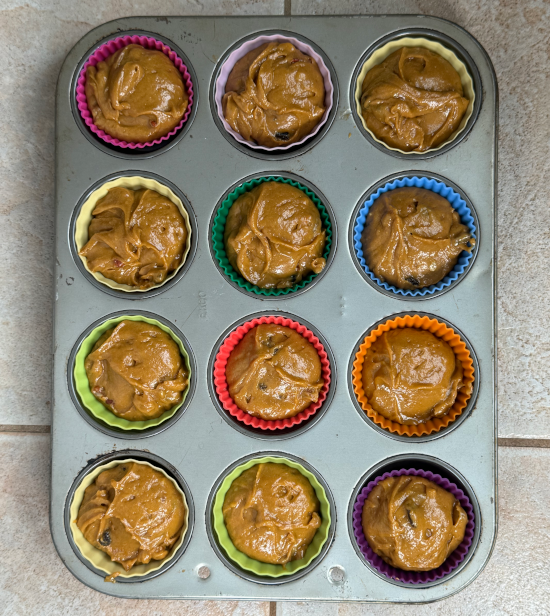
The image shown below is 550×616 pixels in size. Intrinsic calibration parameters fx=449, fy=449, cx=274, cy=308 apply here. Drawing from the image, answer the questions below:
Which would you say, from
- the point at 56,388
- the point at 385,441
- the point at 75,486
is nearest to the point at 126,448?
the point at 75,486

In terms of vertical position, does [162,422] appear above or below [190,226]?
below

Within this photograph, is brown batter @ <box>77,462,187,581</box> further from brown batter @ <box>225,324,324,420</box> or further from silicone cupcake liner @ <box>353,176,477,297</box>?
silicone cupcake liner @ <box>353,176,477,297</box>

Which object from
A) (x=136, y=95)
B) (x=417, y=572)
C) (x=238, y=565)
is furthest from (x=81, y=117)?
(x=417, y=572)

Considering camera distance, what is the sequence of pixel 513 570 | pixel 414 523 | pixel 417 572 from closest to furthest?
pixel 414 523 < pixel 417 572 < pixel 513 570

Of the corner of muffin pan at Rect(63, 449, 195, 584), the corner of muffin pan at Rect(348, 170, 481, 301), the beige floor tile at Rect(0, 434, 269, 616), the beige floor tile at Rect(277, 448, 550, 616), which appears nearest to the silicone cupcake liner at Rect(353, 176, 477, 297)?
the corner of muffin pan at Rect(348, 170, 481, 301)

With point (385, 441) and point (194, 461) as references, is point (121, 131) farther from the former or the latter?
point (385, 441)

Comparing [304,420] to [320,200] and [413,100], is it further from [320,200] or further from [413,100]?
[413,100]

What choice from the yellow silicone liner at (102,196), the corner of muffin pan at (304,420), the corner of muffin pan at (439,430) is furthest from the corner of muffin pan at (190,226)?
the corner of muffin pan at (439,430)
